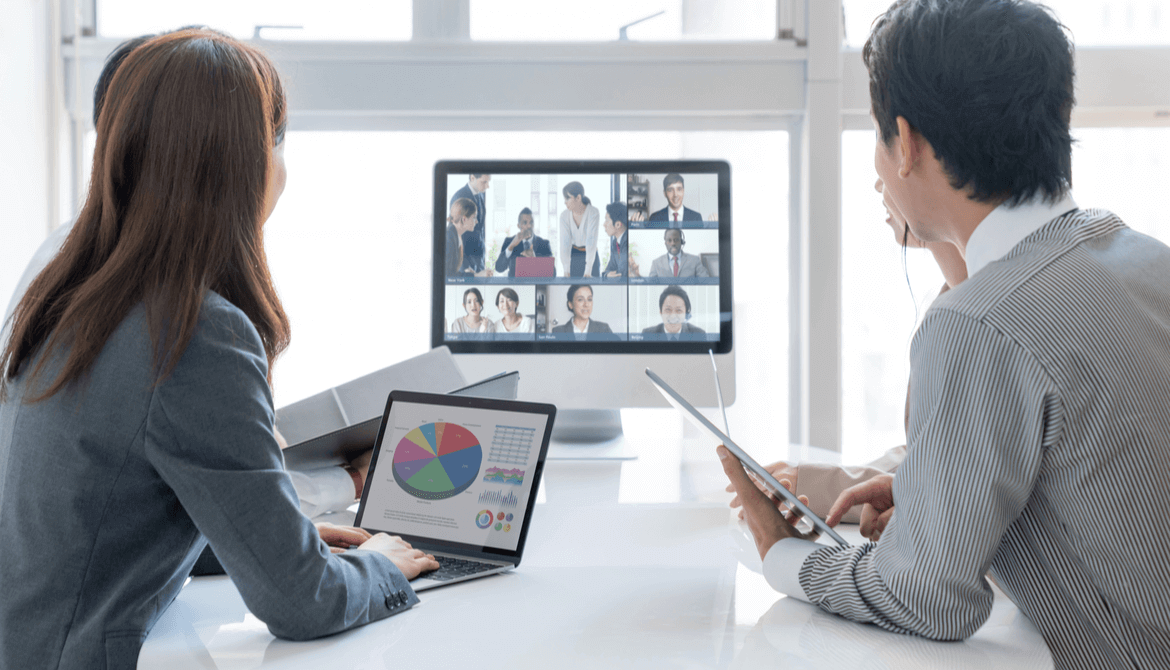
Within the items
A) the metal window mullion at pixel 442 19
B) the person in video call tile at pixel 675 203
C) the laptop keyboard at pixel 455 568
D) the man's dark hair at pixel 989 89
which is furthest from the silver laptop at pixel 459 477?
the metal window mullion at pixel 442 19

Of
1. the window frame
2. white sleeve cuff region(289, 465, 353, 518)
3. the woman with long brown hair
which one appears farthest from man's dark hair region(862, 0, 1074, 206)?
the window frame

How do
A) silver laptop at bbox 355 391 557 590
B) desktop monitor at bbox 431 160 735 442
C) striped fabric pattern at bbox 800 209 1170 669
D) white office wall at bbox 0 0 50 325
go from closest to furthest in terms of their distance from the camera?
striped fabric pattern at bbox 800 209 1170 669 < silver laptop at bbox 355 391 557 590 < desktop monitor at bbox 431 160 735 442 < white office wall at bbox 0 0 50 325

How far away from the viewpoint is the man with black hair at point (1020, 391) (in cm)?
68

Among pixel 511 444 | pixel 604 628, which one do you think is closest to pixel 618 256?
pixel 511 444

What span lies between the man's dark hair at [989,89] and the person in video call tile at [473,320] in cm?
99

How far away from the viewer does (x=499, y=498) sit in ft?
3.15

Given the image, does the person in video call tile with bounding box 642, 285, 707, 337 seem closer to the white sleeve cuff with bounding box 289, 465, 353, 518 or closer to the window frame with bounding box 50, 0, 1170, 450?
the window frame with bounding box 50, 0, 1170, 450

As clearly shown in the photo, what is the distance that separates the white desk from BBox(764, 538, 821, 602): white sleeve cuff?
0.02 metres

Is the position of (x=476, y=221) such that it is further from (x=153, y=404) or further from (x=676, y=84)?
(x=153, y=404)

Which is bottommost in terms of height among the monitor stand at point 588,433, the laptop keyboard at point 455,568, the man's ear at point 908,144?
the monitor stand at point 588,433

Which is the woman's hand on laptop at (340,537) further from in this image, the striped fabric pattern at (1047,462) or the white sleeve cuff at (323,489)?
the striped fabric pattern at (1047,462)

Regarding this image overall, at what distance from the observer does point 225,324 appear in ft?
2.40

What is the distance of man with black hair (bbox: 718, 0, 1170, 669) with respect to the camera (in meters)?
0.68

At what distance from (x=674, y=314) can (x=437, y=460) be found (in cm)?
77
